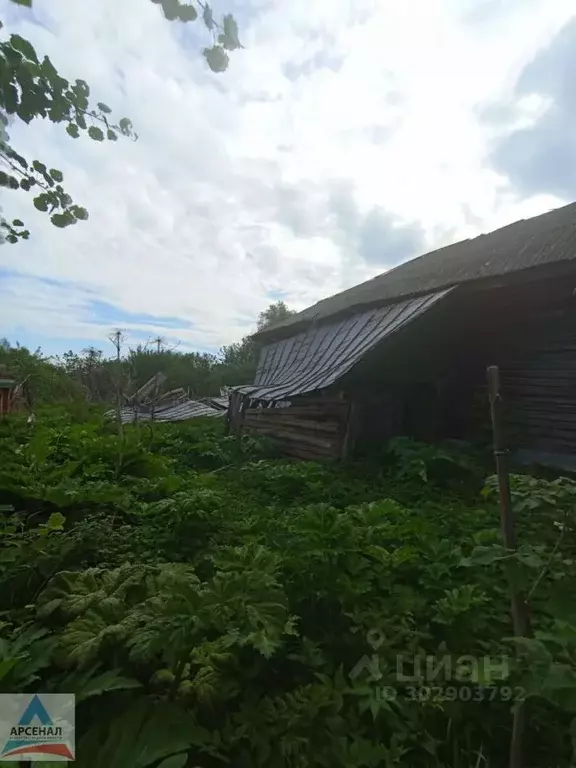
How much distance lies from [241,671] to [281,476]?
357 cm

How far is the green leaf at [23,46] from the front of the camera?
193 cm

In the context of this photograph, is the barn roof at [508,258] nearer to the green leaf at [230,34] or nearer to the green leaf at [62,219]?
the green leaf at [230,34]

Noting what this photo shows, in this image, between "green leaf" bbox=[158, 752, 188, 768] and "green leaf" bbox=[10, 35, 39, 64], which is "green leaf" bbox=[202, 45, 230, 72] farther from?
"green leaf" bbox=[158, 752, 188, 768]

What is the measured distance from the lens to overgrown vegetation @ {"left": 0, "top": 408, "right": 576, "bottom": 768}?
5.37ft

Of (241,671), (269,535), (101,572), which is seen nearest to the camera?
(241,671)

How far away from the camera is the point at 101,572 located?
2.69 m

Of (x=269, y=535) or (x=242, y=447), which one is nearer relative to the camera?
(x=269, y=535)

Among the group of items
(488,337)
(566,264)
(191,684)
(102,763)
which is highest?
(566,264)

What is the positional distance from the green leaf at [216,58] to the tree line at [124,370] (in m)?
7.96

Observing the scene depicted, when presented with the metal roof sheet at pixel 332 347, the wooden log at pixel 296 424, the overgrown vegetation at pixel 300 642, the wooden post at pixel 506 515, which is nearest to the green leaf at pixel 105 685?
the overgrown vegetation at pixel 300 642

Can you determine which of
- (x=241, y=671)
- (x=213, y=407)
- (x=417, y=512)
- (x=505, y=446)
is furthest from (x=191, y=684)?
(x=213, y=407)

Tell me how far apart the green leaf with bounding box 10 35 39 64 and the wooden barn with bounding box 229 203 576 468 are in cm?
520

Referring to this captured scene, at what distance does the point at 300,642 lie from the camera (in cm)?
222

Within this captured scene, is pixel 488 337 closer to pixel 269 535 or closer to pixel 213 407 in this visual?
pixel 269 535
